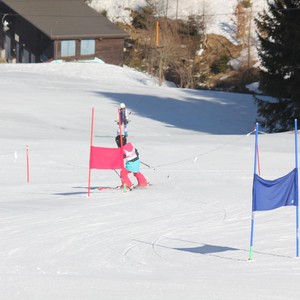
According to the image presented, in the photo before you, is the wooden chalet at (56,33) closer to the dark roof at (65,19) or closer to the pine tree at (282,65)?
the dark roof at (65,19)

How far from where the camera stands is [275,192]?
11.0 metres

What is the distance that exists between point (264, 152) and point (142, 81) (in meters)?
24.4

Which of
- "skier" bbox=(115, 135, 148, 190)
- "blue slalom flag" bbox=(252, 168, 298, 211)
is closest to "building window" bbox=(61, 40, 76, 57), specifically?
"skier" bbox=(115, 135, 148, 190)

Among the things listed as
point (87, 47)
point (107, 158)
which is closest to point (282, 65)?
point (107, 158)

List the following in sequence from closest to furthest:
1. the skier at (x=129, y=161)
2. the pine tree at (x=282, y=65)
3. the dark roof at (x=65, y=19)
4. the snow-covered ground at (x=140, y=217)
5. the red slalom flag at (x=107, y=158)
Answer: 1. the snow-covered ground at (x=140, y=217)
2. the red slalom flag at (x=107, y=158)
3. the skier at (x=129, y=161)
4. the pine tree at (x=282, y=65)
5. the dark roof at (x=65, y=19)

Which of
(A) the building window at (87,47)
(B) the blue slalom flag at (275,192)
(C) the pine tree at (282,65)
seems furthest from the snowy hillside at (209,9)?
(B) the blue slalom flag at (275,192)

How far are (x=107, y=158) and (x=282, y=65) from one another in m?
16.8

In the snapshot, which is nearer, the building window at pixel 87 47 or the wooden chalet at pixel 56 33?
the wooden chalet at pixel 56 33

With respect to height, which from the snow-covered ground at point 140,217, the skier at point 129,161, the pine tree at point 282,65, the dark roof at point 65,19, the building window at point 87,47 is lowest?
the snow-covered ground at point 140,217

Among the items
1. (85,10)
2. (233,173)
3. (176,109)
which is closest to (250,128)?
(176,109)

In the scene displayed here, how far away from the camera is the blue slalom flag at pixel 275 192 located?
10.8 metres

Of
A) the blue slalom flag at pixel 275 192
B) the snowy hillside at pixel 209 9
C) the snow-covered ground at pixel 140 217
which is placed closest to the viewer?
the snow-covered ground at pixel 140 217

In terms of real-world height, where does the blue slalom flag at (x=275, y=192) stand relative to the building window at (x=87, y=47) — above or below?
below

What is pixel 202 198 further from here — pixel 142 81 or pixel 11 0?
pixel 11 0
